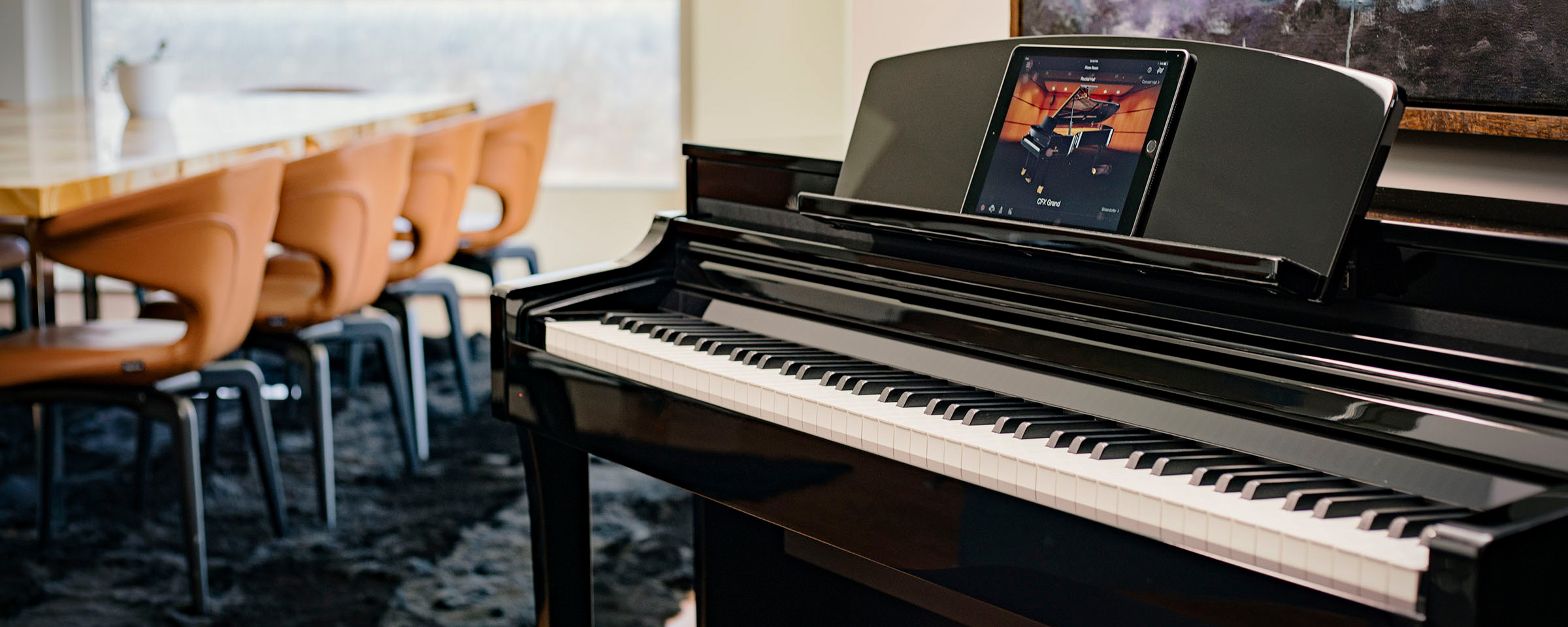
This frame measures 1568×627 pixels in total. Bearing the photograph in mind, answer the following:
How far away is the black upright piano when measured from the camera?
102 centimetres

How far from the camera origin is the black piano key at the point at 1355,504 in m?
1.01

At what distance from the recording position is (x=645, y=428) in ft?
5.11

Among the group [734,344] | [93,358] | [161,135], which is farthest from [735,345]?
[161,135]

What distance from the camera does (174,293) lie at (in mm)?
2322

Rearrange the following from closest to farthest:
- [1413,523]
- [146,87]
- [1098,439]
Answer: [1413,523] < [1098,439] < [146,87]

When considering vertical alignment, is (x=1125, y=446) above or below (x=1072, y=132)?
below

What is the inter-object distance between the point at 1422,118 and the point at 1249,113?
639mm

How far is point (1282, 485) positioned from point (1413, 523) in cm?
11

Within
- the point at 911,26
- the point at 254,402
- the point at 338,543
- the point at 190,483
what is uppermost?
the point at 911,26

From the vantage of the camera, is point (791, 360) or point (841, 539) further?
point (791, 360)

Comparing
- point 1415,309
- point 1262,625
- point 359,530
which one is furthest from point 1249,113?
point 359,530

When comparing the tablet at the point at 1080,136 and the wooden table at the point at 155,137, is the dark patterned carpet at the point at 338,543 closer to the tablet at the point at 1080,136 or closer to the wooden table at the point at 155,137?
the wooden table at the point at 155,137

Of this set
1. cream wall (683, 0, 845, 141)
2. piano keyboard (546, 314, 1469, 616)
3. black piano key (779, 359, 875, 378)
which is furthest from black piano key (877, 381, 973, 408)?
cream wall (683, 0, 845, 141)

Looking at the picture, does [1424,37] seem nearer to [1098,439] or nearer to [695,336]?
[1098,439]
